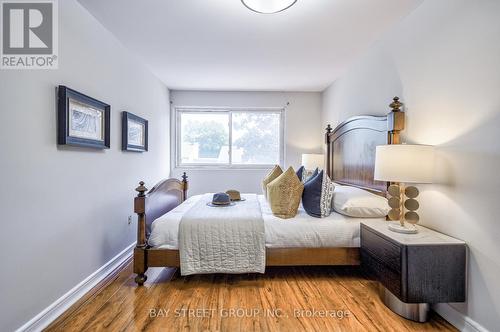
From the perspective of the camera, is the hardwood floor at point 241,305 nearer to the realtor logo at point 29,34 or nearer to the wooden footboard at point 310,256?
the wooden footboard at point 310,256

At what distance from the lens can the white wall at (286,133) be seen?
4.65 metres

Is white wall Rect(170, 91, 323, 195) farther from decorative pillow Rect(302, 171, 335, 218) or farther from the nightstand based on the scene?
the nightstand

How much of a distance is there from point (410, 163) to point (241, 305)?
160 centimetres

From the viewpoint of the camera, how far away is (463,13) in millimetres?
1652

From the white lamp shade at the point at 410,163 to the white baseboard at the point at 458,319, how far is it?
890mm

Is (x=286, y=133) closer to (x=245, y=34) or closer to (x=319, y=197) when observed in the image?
(x=245, y=34)

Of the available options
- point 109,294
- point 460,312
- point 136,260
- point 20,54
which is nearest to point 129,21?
point 20,54

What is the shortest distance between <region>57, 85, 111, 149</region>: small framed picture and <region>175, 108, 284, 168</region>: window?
2.33 metres

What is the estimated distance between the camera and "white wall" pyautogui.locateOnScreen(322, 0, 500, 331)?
4.78 ft

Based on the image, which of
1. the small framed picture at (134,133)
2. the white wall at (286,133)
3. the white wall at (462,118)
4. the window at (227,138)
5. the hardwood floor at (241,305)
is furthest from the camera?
the window at (227,138)

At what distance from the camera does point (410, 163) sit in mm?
1719

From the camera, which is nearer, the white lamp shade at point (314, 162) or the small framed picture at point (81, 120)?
the small framed picture at point (81, 120)

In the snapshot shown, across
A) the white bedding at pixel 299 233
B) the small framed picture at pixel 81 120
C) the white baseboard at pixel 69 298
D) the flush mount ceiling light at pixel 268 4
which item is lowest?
the white baseboard at pixel 69 298

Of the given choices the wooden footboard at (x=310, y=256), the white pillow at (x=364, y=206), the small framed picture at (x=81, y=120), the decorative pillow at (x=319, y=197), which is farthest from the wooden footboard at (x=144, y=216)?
the white pillow at (x=364, y=206)
